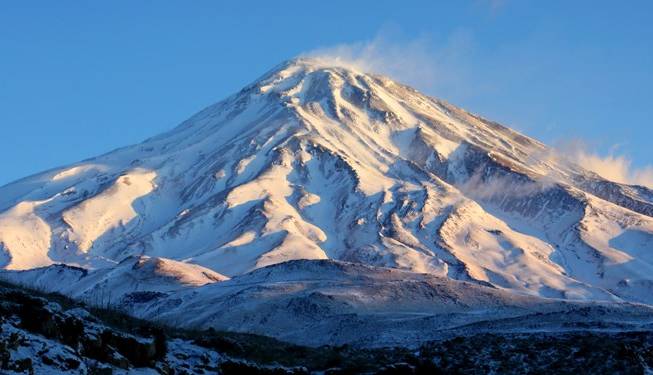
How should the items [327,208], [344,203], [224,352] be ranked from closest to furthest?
[224,352], [344,203], [327,208]

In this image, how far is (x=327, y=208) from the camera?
143125mm

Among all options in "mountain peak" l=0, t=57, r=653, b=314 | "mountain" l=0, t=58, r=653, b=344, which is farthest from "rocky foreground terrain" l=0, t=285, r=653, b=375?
"mountain peak" l=0, t=57, r=653, b=314

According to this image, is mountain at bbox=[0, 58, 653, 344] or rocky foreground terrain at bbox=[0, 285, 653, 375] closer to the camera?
rocky foreground terrain at bbox=[0, 285, 653, 375]

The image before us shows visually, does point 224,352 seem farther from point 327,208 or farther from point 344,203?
point 327,208

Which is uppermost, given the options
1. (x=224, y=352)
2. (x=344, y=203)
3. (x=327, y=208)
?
(x=344, y=203)

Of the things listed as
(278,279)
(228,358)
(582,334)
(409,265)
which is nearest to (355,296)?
(278,279)

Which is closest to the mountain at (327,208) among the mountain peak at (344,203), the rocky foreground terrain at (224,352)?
the mountain peak at (344,203)

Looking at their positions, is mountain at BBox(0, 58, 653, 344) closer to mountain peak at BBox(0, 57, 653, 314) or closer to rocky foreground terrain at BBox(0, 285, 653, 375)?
mountain peak at BBox(0, 57, 653, 314)

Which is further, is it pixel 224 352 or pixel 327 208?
pixel 327 208

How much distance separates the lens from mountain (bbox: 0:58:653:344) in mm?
113625

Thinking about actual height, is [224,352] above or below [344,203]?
below

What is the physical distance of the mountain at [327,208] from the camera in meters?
114

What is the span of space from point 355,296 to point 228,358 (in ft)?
128

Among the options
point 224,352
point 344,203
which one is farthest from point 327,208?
point 224,352
